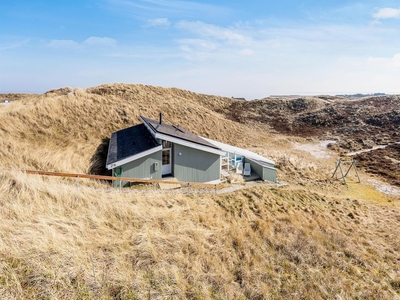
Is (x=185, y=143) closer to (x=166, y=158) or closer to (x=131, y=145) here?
(x=166, y=158)

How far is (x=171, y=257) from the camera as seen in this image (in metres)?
5.98

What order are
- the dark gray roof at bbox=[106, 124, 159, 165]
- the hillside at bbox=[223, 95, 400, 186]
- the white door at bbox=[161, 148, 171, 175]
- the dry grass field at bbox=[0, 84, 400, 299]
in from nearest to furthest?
the dry grass field at bbox=[0, 84, 400, 299] < the dark gray roof at bbox=[106, 124, 159, 165] < the white door at bbox=[161, 148, 171, 175] < the hillside at bbox=[223, 95, 400, 186]

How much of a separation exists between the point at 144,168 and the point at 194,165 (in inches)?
135

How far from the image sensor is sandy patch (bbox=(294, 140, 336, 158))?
29.9 metres

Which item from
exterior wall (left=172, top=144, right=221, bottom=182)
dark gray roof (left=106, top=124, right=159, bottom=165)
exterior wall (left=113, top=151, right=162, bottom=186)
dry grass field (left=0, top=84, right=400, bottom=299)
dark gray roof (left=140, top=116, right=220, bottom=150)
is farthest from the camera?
exterior wall (left=172, top=144, right=221, bottom=182)

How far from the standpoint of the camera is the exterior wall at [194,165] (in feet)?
48.2

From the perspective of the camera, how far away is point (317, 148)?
33.2 meters

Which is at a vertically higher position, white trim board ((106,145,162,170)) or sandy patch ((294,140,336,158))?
white trim board ((106,145,162,170))

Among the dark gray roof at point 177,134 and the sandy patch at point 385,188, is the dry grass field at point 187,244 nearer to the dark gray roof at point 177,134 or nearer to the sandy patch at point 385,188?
the dark gray roof at point 177,134

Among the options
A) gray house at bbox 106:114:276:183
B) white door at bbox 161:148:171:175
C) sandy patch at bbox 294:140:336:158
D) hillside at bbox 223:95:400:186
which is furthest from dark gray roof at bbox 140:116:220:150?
sandy patch at bbox 294:140:336:158

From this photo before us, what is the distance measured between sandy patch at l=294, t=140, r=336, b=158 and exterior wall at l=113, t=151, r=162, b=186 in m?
23.4

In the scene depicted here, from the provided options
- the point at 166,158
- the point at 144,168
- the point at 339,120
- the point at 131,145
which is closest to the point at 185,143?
the point at 166,158

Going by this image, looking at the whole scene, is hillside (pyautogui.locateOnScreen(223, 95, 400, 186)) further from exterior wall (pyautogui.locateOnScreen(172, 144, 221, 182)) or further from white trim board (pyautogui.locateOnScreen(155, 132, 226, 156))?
white trim board (pyautogui.locateOnScreen(155, 132, 226, 156))

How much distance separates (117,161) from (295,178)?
47.5 feet
